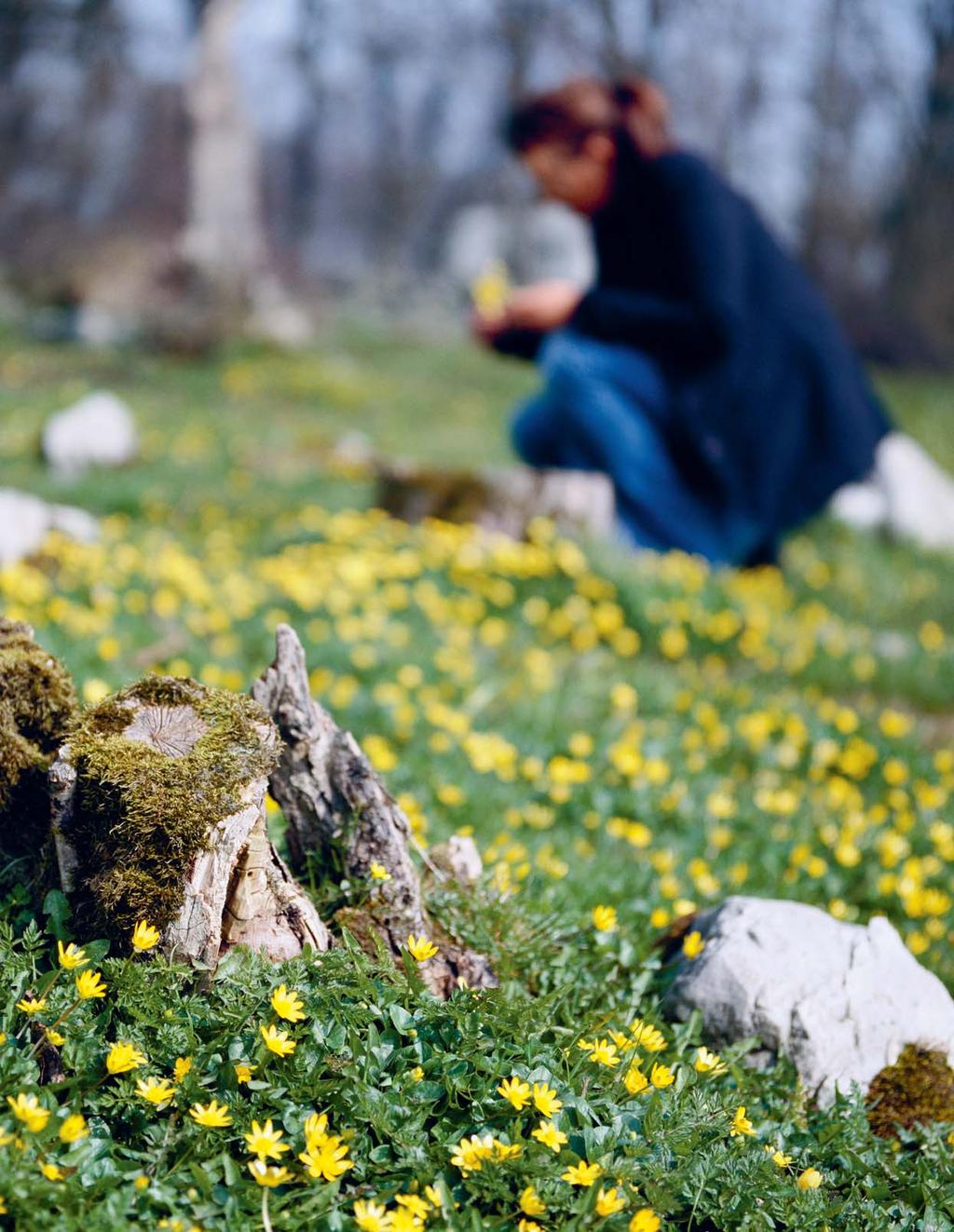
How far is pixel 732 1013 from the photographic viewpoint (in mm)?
2211

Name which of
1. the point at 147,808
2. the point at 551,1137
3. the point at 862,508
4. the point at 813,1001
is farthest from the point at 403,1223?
the point at 862,508

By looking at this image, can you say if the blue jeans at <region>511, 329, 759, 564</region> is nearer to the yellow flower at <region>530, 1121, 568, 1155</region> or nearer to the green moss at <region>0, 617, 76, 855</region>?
the green moss at <region>0, 617, 76, 855</region>

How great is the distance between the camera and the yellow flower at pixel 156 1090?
5.24 feet

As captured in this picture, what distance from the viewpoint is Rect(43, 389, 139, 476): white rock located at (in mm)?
6910

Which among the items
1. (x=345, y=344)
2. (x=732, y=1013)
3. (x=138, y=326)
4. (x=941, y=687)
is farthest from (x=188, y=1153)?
(x=345, y=344)

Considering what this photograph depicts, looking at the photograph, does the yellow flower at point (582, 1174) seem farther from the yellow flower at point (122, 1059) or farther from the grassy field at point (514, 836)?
the yellow flower at point (122, 1059)

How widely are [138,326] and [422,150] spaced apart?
58.3ft

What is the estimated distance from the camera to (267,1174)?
153 cm

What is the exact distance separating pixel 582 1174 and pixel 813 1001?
32.0 inches

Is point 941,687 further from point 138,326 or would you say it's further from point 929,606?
point 138,326

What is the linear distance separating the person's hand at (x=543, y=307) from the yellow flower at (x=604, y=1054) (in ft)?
15.2

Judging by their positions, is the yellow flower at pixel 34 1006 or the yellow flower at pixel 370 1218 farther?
the yellow flower at pixel 34 1006

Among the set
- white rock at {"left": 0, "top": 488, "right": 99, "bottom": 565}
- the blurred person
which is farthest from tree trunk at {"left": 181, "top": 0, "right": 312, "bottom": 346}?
white rock at {"left": 0, "top": 488, "right": 99, "bottom": 565}

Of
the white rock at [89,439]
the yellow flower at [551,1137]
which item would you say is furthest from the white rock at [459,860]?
the white rock at [89,439]
